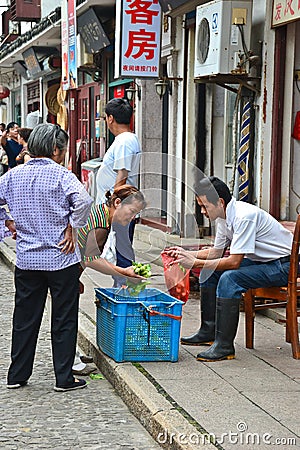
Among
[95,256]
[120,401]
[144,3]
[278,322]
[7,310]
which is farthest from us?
[144,3]

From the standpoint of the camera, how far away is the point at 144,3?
40.7ft

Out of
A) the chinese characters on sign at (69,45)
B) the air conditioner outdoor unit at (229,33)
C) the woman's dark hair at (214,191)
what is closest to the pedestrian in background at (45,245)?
Result: the woman's dark hair at (214,191)

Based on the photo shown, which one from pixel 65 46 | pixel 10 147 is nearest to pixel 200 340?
pixel 10 147

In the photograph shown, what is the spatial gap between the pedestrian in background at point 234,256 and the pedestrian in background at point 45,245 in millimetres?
826

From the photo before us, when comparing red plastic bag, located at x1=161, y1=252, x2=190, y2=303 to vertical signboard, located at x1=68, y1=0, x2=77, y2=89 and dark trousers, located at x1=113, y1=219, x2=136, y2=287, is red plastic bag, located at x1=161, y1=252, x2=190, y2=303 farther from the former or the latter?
vertical signboard, located at x1=68, y1=0, x2=77, y2=89

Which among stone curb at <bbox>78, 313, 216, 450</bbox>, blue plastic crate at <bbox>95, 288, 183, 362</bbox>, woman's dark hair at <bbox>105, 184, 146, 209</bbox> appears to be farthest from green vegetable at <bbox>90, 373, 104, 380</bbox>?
woman's dark hair at <bbox>105, 184, 146, 209</bbox>

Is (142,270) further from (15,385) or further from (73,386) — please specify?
(15,385)

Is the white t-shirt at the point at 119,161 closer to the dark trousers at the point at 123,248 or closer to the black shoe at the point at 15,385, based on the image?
the dark trousers at the point at 123,248

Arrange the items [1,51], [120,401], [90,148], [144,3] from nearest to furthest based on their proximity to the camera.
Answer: [120,401] < [144,3] < [90,148] < [1,51]

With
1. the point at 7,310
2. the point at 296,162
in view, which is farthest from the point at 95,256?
the point at 296,162

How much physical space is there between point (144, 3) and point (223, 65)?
312cm

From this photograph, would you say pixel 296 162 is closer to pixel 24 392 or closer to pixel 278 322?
pixel 278 322

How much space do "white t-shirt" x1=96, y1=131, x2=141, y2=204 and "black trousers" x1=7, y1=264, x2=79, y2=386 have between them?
6.02ft

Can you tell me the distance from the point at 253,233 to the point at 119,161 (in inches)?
79.8
